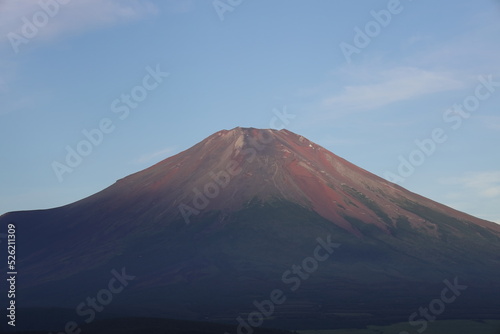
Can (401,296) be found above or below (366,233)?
below

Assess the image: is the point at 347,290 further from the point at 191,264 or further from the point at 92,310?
the point at 92,310

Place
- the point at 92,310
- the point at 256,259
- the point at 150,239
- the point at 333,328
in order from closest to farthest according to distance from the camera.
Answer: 1. the point at 333,328
2. the point at 92,310
3. the point at 256,259
4. the point at 150,239

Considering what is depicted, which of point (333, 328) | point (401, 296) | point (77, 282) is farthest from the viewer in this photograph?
point (77, 282)

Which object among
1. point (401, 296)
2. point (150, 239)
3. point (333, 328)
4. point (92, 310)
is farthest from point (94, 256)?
point (333, 328)

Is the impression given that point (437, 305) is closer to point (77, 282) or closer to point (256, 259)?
point (256, 259)

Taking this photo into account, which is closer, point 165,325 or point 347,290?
point 165,325

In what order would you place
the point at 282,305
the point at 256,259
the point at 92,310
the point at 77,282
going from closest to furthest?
1. the point at 92,310
2. the point at 282,305
3. the point at 77,282
4. the point at 256,259

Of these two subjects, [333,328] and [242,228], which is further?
[242,228]

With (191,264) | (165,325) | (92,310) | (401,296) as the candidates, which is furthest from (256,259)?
(165,325)

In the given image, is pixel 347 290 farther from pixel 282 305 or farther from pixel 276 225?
pixel 276 225

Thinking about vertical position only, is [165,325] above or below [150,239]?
below
